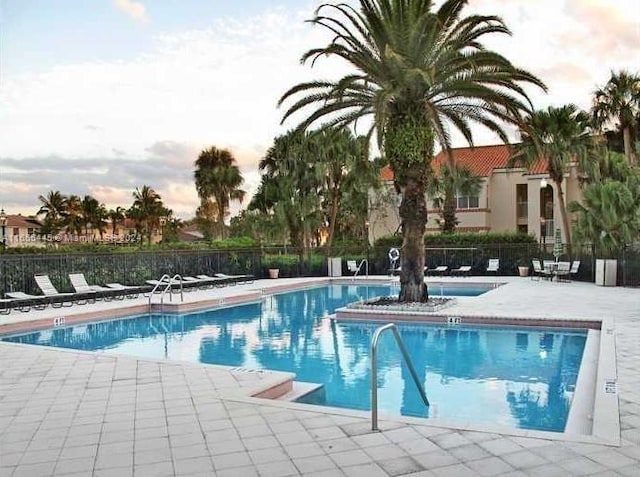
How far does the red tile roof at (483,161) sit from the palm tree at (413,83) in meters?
20.1

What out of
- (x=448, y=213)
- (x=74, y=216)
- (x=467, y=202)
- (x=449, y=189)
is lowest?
(x=448, y=213)

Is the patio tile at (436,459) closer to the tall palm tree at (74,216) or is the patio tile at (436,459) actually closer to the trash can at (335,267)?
the trash can at (335,267)

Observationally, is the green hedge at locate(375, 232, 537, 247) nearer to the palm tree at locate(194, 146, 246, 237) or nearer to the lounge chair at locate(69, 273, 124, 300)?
the lounge chair at locate(69, 273, 124, 300)

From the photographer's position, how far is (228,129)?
22.8 metres

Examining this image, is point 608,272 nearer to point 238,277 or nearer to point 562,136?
point 562,136

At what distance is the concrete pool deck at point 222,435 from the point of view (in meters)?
4.11

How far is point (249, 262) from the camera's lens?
24.9 meters

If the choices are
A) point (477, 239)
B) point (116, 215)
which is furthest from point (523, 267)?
point (116, 215)

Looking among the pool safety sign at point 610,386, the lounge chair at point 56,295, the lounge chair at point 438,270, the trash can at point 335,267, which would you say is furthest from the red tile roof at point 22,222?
the pool safety sign at point 610,386

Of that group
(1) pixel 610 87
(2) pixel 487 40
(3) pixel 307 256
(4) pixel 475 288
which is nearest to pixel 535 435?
(2) pixel 487 40

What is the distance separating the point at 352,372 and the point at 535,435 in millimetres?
4366

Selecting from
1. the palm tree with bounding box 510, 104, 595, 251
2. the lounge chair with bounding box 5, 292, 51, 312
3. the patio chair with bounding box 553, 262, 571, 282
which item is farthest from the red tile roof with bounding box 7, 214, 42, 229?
the patio chair with bounding box 553, 262, 571, 282

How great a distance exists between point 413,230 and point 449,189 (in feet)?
58.7

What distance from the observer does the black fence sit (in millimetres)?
16531
